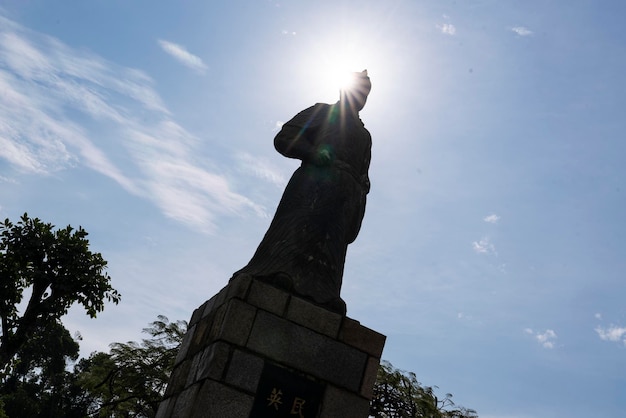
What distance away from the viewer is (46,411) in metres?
29.1

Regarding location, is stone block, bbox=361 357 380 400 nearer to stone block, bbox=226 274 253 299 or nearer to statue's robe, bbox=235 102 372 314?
statue's robe, bbox=235 102 372 314

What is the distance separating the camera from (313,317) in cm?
470

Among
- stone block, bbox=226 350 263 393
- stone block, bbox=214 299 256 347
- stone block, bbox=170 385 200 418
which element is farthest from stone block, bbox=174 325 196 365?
stone block, bbox=226 350 263 393

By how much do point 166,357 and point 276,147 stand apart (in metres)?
10.7

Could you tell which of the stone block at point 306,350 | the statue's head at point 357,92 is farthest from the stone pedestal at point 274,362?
the statue's head at point 357,92

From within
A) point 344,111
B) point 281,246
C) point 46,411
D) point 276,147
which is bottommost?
point 46,411

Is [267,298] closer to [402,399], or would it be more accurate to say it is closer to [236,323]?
[236,323]

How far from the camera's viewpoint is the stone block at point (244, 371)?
4289mm

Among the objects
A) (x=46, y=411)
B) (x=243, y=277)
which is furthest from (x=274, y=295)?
(x=46, y=411)

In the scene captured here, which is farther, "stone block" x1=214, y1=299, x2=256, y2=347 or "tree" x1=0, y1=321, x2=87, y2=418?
"tree" x1=0, y1=321, x2=87, y2=418

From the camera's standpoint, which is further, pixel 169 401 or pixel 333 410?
pixel 169 401

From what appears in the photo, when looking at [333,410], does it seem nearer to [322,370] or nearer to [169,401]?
[322,370]

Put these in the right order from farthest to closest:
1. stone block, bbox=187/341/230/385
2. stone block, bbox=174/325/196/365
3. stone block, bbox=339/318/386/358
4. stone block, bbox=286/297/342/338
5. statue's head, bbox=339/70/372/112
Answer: statue's head, bbox=339/70/372/112, stone block, bbox=174/325/196/365, stone block, bbox=339/318/386/358, stone block, bbox=286/297/342/338, stone block, bbox=187/341/230/385

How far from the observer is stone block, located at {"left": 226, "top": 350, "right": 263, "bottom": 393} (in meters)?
4.29
